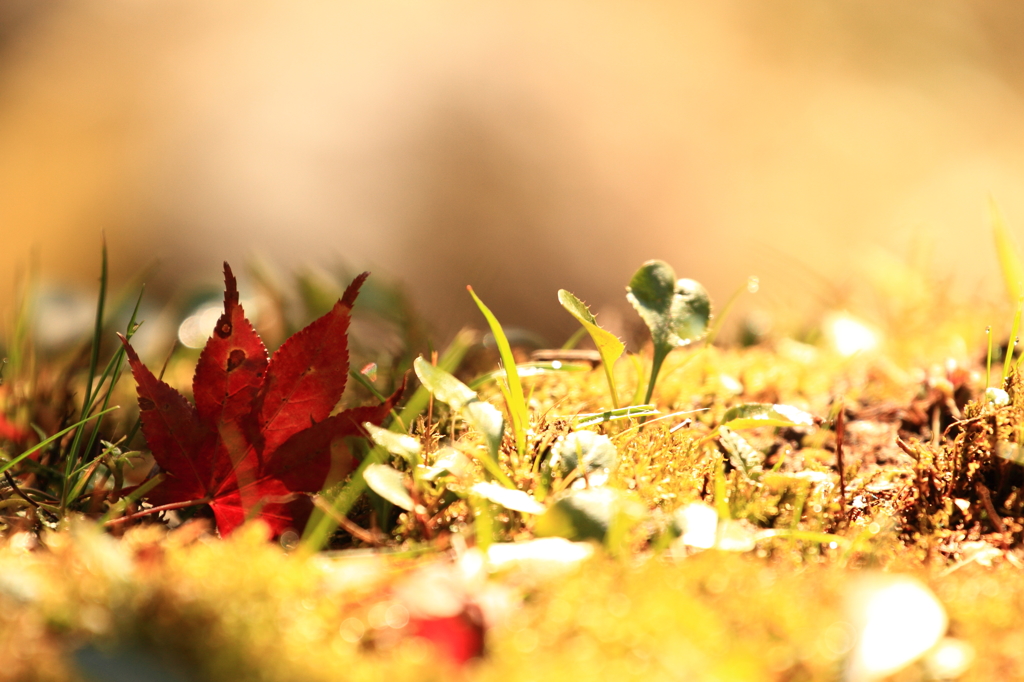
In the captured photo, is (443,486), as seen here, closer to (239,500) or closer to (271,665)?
(239,500)

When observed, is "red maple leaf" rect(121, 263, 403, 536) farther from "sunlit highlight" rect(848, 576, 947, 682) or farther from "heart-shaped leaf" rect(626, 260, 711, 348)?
"sunlit highlight" rect(848, 576, 947, 682)

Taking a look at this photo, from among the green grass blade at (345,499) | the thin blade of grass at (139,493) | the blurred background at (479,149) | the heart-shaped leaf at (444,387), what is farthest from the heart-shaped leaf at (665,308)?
the blurred background at (479,149)

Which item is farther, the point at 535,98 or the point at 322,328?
the point at 535,98

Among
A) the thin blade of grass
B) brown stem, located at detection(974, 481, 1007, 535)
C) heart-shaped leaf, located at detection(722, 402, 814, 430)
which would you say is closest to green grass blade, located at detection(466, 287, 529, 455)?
heart-shaped leaf, located at detection(722, 402, 814, 430)

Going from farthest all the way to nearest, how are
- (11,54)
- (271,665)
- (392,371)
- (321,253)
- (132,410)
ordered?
(11,54)
(321,253)
(132,410)
(392,371)
(271,665)

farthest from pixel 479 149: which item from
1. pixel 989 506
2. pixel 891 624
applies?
pixel 891 624

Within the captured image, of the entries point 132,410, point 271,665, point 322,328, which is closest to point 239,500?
point 322,328

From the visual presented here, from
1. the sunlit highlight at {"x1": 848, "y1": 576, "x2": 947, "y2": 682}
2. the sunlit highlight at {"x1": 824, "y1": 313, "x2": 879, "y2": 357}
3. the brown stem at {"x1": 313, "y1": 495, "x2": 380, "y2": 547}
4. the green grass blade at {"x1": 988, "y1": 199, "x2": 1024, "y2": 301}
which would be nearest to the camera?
the sunlit highlight at {"x1": 848, "y1": 576, "x2": 947, "y2": 682}

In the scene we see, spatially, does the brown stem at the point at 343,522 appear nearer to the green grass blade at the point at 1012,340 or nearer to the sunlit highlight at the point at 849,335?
the green grass blade at the point at 1012,340
